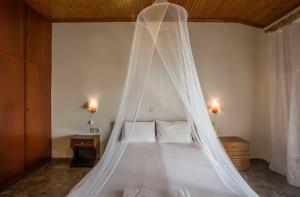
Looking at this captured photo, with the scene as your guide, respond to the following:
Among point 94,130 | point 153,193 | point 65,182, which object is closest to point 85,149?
point 94,130

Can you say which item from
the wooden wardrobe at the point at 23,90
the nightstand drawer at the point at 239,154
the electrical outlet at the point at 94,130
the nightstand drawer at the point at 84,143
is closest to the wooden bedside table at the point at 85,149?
the nightstand drawer at the point at 84,143

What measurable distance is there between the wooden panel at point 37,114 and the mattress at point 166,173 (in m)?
1.73

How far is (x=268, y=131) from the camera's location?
13.6 feet

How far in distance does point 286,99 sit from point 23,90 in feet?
13.4

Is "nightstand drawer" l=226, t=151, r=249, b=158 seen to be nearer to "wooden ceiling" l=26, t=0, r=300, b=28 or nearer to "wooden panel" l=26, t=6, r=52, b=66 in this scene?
"wooden ceiling" l=26, t=0, r=300, b=28

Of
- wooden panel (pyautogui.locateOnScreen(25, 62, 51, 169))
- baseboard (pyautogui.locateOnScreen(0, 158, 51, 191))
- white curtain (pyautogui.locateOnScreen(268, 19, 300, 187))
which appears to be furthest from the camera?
wooden panel (pyautogui.locateOnScreen(25, 62, 51, 169))

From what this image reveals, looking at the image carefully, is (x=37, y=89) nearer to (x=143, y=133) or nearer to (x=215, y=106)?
(x=143, y=133)

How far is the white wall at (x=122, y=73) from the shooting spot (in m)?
4.29

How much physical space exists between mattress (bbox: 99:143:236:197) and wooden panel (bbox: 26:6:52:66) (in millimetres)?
2282

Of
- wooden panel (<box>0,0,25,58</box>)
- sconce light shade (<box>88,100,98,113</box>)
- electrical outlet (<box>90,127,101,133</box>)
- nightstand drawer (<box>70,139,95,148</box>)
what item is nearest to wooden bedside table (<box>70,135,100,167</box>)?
Result: nightstand drawer (<box>70,139,95,148</box>)

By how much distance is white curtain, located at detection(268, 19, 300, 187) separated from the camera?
3.18 meters

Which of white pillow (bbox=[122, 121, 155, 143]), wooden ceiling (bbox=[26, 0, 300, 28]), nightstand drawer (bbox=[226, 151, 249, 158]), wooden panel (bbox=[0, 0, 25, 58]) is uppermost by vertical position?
wooden ceiling (bbox=[26, 0, 300, 28])

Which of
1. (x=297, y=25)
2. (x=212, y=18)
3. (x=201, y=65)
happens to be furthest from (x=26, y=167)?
(x=297, y=25)

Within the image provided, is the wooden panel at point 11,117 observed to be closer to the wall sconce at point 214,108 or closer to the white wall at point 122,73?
the white wall at point 122,73
